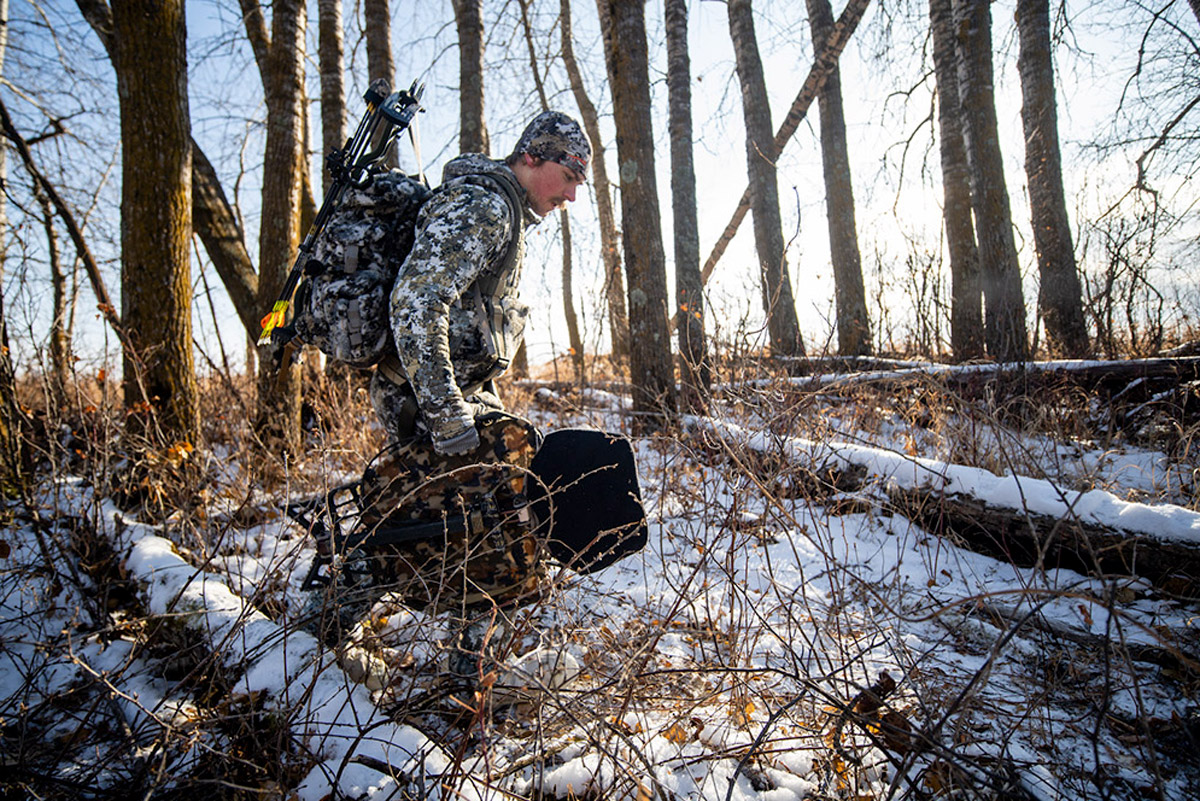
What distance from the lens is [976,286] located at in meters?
6.32

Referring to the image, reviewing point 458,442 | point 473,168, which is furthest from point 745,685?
point 473,168

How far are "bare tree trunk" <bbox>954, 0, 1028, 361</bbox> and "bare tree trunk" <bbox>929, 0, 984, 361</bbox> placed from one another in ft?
0.76

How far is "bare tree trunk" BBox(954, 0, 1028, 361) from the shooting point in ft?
19.4

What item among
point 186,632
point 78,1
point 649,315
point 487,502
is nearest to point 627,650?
point 487,502

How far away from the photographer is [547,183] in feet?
7.46

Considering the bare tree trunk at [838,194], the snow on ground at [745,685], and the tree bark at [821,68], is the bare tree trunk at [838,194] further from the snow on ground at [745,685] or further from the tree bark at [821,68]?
the snow on ground at [745,685]

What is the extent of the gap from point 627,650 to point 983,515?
195 centimetres

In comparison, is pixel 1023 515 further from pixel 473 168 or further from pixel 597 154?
pixel 597 154

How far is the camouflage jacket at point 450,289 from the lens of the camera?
6.16 feet

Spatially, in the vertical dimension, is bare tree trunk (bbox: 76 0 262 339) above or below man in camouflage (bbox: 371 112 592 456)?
above

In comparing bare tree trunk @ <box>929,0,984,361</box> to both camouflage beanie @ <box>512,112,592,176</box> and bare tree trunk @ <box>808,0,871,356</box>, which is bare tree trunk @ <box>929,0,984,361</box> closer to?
bare tree trunk @ <box>808,0,871,356</box>

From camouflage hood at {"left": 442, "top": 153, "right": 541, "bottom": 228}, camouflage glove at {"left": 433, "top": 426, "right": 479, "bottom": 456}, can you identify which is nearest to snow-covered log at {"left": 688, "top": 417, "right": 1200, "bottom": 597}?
camouflage glove at {"left": 433, "top": 426, "right": 479, "bottom": 456}

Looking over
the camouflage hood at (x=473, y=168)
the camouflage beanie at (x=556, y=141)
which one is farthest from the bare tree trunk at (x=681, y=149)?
the camouflage hood at (x=473, y=168)

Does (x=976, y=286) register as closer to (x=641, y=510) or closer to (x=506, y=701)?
(x=641, y=510)
